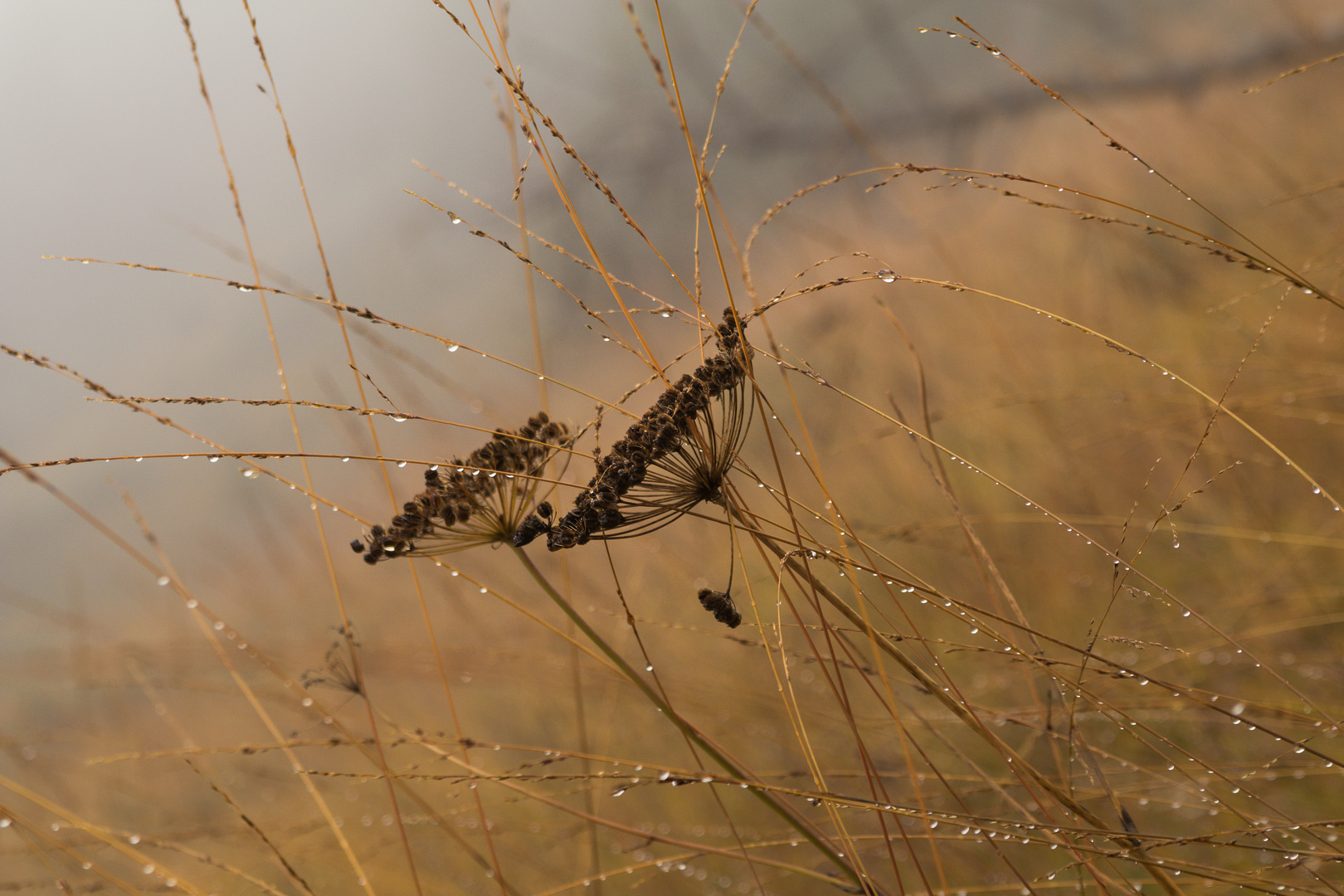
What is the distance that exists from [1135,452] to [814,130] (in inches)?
100

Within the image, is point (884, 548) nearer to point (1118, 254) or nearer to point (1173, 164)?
point (1118, 254)

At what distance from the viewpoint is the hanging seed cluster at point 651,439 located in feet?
2.26

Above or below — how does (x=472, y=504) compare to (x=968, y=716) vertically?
above

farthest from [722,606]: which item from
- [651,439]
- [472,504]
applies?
[472,504]

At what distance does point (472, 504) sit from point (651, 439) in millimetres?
281

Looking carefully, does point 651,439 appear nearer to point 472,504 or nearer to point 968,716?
point 472,504

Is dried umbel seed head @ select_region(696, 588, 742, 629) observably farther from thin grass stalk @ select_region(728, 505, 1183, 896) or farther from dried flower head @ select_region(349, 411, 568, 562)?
dried flower head @ select_region(349, 411, 568, 562)

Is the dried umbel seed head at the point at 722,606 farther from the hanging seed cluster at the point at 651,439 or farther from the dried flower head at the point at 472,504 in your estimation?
the dried flower head at the point at 472,504

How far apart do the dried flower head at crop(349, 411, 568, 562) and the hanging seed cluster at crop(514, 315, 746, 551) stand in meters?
0.13

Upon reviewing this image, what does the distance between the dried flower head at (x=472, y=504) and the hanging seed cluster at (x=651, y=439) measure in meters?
0.13

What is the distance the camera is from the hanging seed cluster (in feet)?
2.26

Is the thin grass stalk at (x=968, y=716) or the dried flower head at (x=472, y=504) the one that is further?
the dried flower head at (x=472, y=504)

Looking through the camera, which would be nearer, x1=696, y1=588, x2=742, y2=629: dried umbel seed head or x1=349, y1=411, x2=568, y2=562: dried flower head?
x1=696, y1=588, x2=742, y2=629: dried umbel seed head

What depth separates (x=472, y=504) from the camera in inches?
33.4
